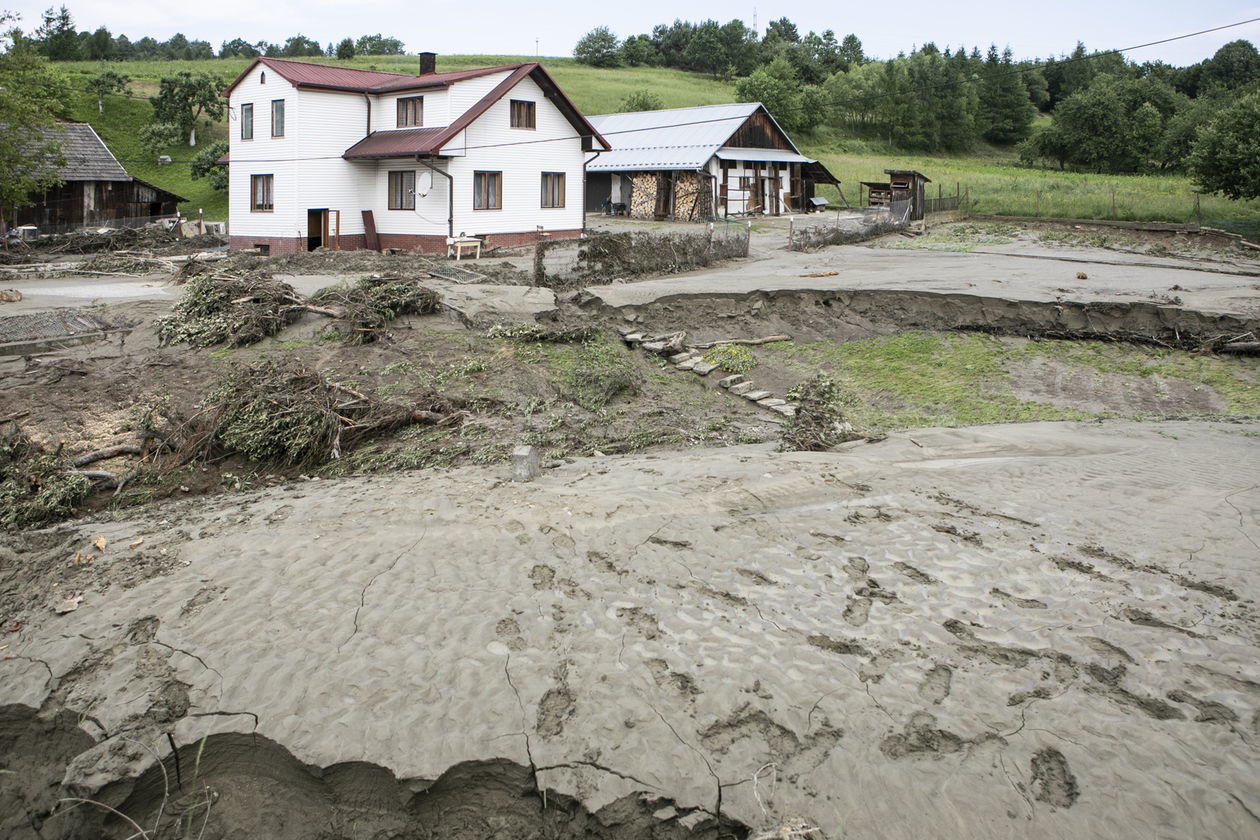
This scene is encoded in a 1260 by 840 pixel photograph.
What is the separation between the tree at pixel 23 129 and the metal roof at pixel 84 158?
87.2 inches

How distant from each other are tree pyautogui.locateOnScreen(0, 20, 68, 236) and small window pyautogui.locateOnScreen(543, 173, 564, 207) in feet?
54.4

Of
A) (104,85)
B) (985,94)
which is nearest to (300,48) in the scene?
(104,85)

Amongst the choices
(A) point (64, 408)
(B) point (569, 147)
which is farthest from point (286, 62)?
(A) point (64, 408)

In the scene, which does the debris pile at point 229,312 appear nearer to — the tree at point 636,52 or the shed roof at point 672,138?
the shed roof at point 672,138

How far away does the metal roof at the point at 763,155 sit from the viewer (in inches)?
1581

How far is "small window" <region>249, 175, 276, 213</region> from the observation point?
30.0 meters

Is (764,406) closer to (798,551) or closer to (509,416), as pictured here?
(509,416)

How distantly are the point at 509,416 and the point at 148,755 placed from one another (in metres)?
6.77

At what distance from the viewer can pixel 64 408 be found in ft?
39.0

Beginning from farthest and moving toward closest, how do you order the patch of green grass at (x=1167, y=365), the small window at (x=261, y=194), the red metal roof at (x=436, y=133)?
1. the small window at (x=261, y=194)
2. the red metal roof at (x=436, y=133)
3. the patch of green grass at (x=1167, y=365)

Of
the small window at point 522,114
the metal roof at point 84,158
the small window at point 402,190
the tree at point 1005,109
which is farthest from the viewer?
the tree at point 1005,109

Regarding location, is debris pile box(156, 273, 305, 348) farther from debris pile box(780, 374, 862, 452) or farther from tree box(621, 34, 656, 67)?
tree box(621, 34, 656, 67)

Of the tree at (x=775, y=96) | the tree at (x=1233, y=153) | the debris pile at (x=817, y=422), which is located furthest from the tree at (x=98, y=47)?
the debris pile at (x=817, y=422)

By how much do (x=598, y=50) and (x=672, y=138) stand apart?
5812 cm
